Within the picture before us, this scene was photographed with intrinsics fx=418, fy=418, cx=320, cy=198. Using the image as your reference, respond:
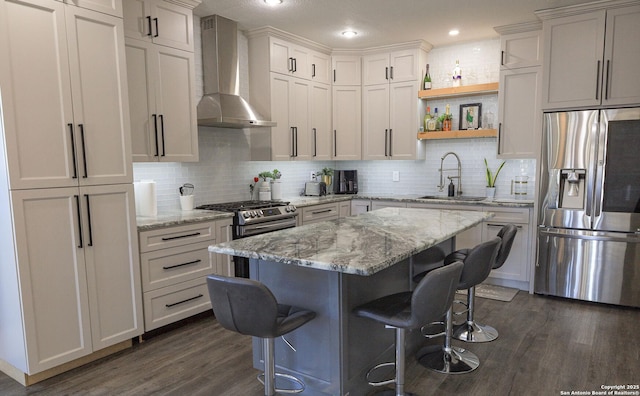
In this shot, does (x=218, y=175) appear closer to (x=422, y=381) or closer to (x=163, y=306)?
(x=163, y=306)

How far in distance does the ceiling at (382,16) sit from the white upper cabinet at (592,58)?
0.72 feet

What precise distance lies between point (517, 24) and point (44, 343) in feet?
15.6

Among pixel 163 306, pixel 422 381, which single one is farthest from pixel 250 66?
pixel 422 381

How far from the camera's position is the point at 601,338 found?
10.2ft

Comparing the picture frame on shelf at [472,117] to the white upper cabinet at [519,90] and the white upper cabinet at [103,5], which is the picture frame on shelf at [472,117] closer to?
the white upper cabinet at [519,90]

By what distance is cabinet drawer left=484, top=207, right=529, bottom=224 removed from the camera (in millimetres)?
4133

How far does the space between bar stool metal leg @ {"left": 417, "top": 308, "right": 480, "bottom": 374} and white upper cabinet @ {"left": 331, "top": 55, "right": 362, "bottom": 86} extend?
132 inches

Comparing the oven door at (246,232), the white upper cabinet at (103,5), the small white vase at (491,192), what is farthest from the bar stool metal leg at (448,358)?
the white upper cabinet at (103,5)

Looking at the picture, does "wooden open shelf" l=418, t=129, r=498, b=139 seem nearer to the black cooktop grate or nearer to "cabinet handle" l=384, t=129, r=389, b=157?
"cabinet handle" l=384, t=129, r=389, b=157

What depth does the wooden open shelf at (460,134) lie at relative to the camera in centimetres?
455

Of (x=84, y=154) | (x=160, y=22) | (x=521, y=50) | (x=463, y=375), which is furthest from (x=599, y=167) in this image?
(x=84, y=154)

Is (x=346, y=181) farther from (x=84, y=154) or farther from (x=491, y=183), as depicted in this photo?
(x=84, y=154)

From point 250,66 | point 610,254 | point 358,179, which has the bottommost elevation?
point 610,254

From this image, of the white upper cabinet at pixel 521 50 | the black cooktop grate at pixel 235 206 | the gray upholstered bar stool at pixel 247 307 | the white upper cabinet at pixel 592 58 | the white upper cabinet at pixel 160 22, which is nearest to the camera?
the gray upholstered bar stool at pixel 247 307
